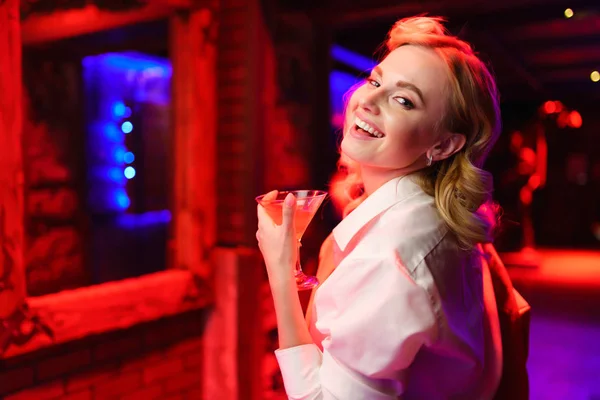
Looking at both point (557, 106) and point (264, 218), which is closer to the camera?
point (264, 218)

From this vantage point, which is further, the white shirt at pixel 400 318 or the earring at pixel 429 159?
the earring at pixel 429 159

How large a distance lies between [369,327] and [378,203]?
1.03 feet

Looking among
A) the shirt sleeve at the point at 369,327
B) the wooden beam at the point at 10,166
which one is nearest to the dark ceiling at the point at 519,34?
the shirt sleeve at the point at 369,327

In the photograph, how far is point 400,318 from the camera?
3.64 ft

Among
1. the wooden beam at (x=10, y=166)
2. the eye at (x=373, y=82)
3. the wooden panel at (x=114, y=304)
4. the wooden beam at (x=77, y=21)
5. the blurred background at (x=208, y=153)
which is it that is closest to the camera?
the eye at (x=373, y=82)

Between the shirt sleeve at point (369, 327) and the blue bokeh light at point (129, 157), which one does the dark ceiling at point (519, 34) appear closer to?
the shirt sleeve at point (369, 327)

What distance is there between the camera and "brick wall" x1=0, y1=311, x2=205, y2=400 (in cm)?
269

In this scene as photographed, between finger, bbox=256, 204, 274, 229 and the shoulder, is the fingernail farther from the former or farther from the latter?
the shoulder

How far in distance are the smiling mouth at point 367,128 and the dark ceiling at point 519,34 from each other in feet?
1.81

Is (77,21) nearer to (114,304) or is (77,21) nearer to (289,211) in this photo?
(114,304)

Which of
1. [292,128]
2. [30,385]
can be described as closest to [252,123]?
[292,128]

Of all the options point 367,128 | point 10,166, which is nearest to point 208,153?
point 10,166

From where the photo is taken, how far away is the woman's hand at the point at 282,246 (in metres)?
1.37

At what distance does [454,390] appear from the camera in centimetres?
125
